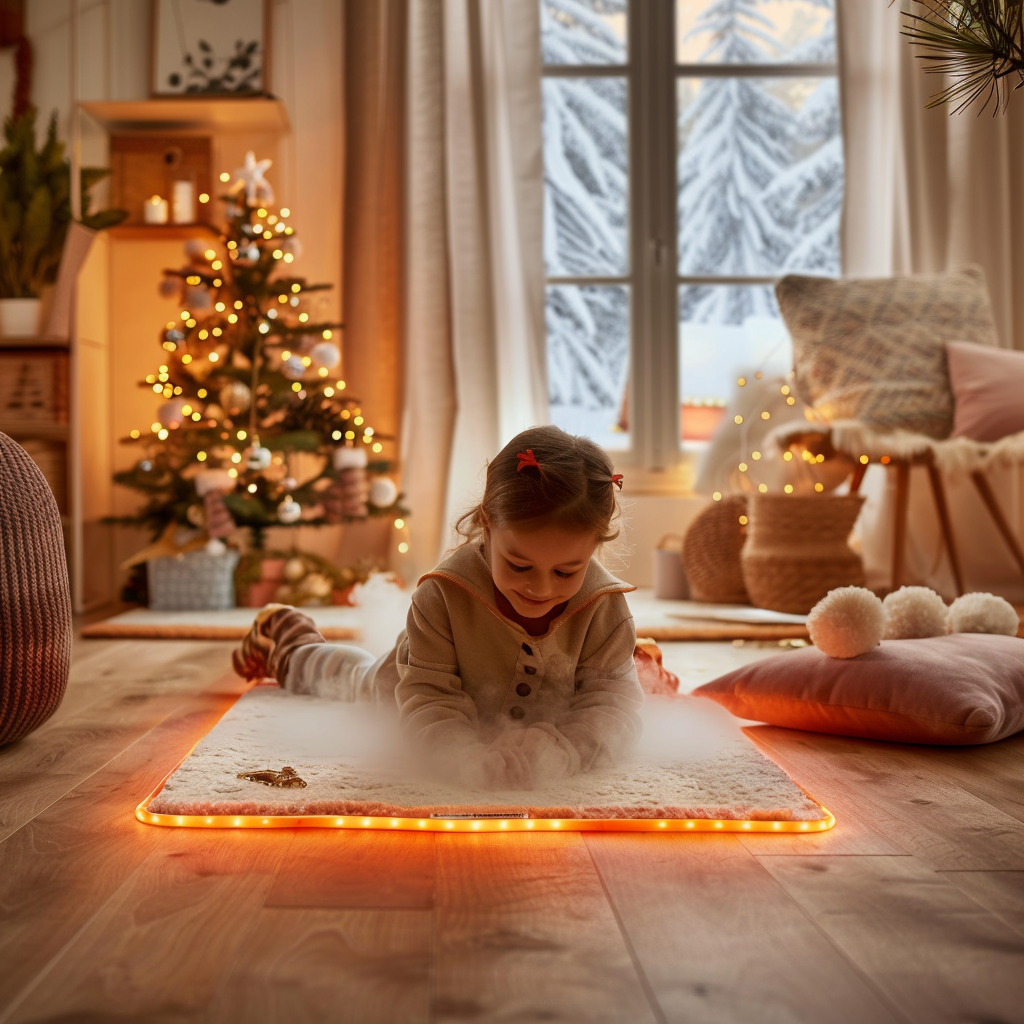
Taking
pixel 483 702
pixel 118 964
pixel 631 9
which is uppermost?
pixel 631 9

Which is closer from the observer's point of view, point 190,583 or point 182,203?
point 190,583

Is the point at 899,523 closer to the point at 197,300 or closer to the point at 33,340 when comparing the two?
the point at 197,300

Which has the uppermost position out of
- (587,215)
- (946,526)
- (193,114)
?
(193,114)

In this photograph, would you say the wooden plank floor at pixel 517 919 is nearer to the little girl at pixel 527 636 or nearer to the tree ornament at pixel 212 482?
the little girl at pixel 527 636

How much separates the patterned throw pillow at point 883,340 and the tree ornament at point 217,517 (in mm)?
1786

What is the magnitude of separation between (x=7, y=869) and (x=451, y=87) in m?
3.42

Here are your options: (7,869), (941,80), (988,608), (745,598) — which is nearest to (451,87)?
(941,80)

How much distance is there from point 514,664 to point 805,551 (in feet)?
6.12

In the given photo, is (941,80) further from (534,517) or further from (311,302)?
(534,517)

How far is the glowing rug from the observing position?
1219mm

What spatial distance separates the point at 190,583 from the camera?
343 centimetres

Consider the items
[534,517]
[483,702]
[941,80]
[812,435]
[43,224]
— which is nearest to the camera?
[534,517]

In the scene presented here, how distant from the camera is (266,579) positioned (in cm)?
354

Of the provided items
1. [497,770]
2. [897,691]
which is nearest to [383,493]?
[897,691]
